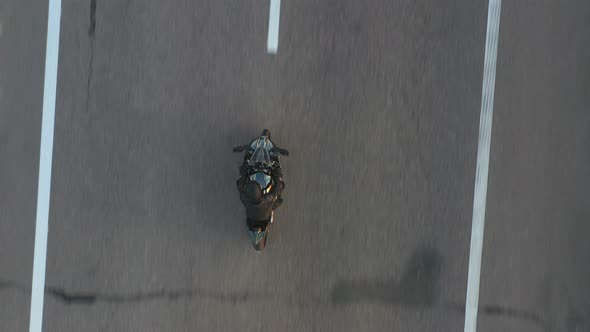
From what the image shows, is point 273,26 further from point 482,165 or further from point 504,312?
point 504,312

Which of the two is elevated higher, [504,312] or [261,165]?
[261,165]

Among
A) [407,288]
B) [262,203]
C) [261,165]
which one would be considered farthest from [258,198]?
[407,288]

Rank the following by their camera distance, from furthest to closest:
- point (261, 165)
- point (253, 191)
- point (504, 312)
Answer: point (504, 312) < point (261, 165) < point (253, 191)

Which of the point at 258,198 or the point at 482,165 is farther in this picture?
the point at 482,165

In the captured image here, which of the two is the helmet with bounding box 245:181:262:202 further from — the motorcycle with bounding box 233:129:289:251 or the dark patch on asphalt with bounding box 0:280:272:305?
the dark patch on asphalt with bounding box 0:280:272:305

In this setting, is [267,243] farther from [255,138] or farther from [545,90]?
[545,90]
